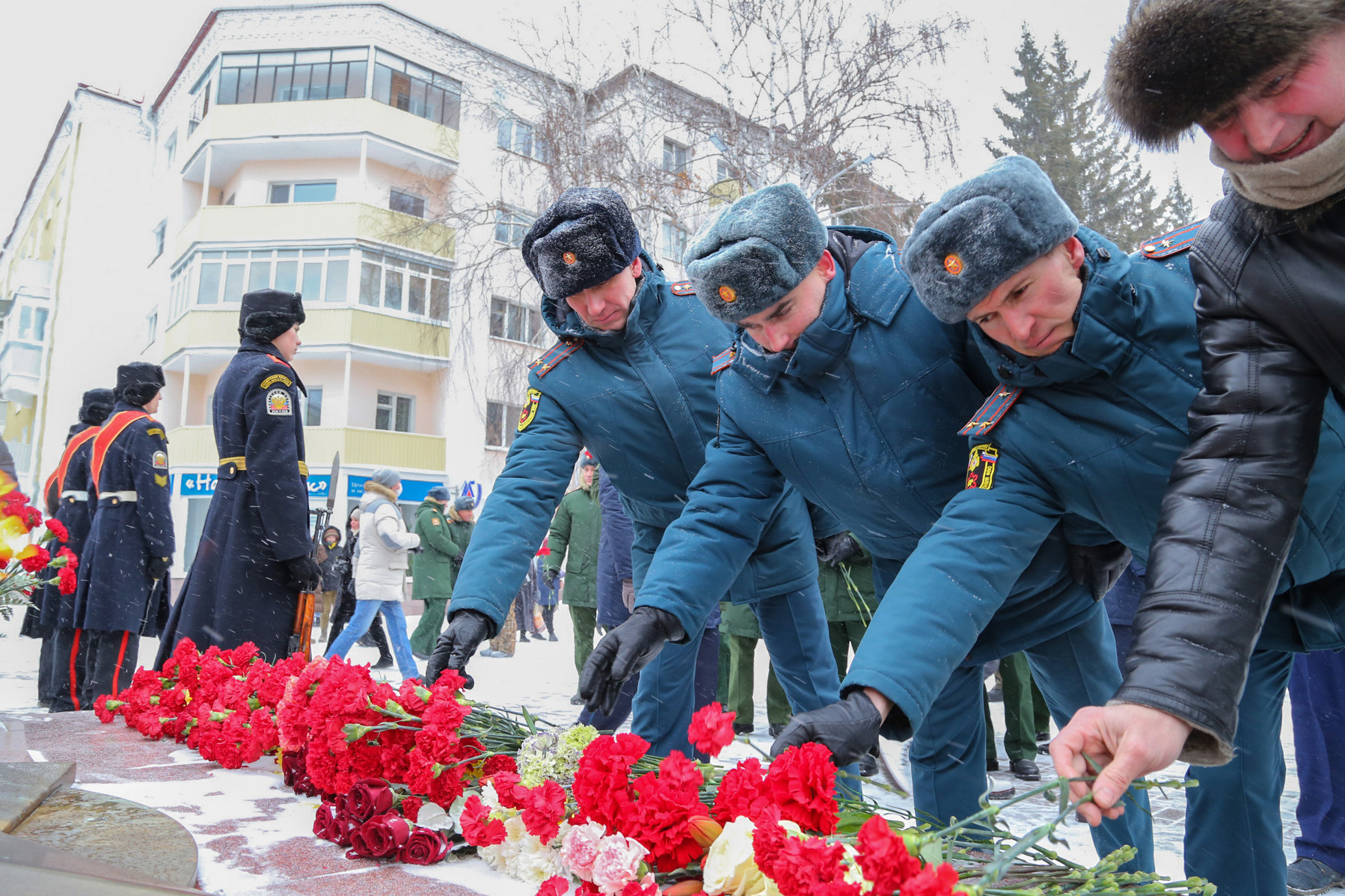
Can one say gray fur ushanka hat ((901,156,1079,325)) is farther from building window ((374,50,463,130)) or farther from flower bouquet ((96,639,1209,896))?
building window ((374,50,463,130))

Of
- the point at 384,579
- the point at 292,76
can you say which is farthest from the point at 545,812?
→ the point at 292,76

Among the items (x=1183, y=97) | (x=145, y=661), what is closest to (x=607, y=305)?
(x=1183, y=97)

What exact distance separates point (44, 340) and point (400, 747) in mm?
40044

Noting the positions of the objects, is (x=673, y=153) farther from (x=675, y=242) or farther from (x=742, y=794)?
(x=742, y=794)

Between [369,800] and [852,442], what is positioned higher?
[852,442]

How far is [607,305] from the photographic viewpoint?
116 inches

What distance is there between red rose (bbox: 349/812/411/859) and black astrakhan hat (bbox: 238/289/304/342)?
121 inches

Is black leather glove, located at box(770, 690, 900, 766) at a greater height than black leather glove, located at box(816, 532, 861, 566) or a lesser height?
lesser

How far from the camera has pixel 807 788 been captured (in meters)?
1.47

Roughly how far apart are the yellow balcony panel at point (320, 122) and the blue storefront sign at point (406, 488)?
8.54 meters

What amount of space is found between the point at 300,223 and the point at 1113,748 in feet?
86.4

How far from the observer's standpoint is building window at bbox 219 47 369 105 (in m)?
25.4

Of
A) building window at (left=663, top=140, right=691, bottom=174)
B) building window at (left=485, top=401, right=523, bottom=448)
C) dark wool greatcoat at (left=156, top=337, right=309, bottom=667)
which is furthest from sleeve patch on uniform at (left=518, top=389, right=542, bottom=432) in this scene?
building window at (left=485, top=401, right=523, bottom=448)

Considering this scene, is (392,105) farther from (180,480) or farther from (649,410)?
(649,410)
